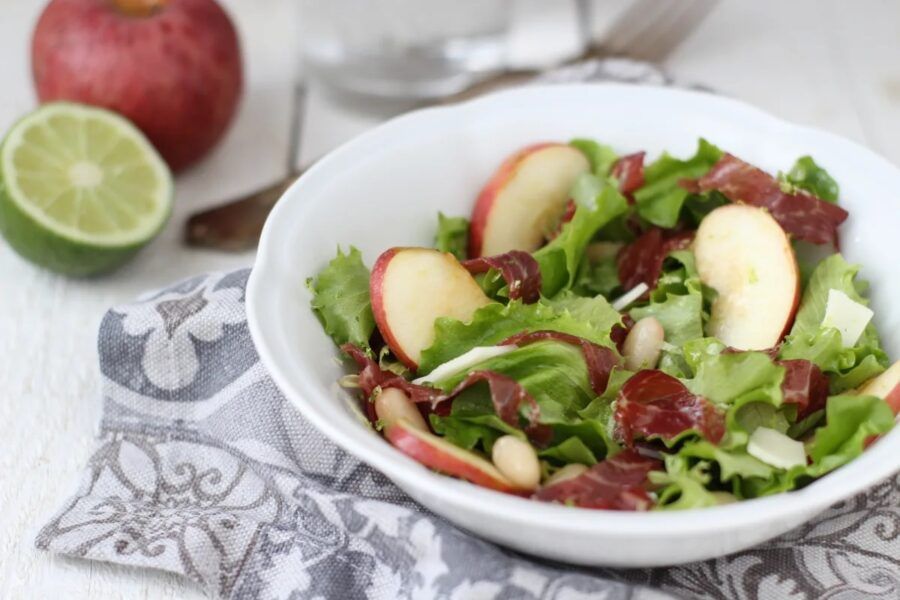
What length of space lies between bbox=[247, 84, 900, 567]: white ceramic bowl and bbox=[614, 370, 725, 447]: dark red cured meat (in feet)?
0.44

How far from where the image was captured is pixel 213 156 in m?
2.49

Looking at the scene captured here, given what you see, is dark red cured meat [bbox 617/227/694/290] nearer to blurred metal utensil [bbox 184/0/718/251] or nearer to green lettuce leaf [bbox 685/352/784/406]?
green lettuce leaf [bbox 685/352/784/406]

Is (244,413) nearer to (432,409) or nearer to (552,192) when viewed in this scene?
(432,409)

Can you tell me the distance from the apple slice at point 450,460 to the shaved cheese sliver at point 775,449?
28cm

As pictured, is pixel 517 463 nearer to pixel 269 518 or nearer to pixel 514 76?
pixel 269 518

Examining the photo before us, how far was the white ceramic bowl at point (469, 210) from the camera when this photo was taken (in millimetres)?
1241

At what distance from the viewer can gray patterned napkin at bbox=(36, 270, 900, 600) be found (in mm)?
1381

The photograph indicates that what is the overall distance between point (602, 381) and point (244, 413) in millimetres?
517

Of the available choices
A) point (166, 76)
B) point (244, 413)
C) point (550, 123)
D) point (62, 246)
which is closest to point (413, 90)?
point (166, 76)

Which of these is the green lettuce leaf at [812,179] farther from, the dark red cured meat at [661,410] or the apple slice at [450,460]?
the apple slice at [450,460]

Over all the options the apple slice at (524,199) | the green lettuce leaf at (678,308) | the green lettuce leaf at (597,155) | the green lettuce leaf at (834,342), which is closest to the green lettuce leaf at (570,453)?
the green lettuce leaf at (678,308)

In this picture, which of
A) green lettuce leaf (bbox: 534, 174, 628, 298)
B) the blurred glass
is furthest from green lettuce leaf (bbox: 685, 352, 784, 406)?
the blurred glass

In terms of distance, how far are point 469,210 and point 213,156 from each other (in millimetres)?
843

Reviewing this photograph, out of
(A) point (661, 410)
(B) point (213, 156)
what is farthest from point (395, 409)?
(B) point (213, 156)
